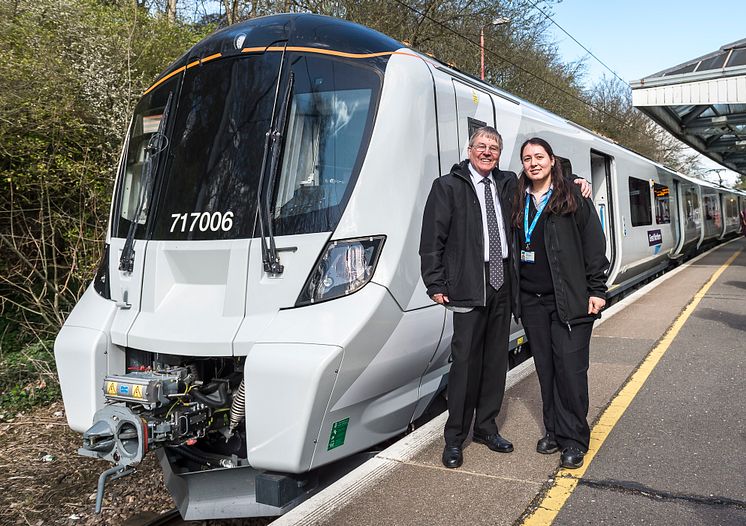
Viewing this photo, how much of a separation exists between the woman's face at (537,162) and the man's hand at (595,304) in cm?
72

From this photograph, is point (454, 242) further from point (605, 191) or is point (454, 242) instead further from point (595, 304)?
point (605, 191)

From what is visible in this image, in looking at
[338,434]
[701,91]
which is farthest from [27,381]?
[701,91]

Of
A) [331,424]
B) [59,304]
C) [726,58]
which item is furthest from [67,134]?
[726,58]

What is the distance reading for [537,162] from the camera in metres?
3.45

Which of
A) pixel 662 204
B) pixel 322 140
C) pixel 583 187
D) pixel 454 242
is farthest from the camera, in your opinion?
pixel 662 204

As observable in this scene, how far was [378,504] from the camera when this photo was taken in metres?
3.16

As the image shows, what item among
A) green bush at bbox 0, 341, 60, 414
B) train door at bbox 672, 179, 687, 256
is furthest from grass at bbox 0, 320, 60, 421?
train door at bbox 672, 179, 687, 256

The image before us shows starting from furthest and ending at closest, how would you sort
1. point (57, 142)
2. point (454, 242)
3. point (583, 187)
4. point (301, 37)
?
point (57, 142) < point (301, 37) < point (583, 187) < point (454, 242)

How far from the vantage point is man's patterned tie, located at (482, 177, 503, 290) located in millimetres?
3557

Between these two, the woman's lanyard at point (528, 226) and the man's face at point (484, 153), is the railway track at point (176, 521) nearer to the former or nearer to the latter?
the woman's lanyard at point (528, 226)

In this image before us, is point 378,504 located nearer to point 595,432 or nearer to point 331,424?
point 331,424

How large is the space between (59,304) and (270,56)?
659 cm

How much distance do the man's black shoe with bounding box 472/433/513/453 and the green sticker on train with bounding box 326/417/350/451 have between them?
0.94 meters

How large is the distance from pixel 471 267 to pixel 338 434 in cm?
118
